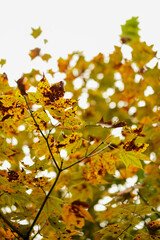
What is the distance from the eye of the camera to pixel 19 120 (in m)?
1.06

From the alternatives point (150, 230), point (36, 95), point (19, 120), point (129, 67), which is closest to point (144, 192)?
point (150, 230)

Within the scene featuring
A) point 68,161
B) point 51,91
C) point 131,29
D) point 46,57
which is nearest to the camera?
point 51,91

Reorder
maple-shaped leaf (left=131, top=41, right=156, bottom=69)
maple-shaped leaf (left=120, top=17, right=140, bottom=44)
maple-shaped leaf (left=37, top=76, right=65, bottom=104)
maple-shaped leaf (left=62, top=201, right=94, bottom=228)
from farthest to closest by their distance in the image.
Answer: maple-shaped leaf (left=120, top=17, right=140, bottom=44), maple-shaped leaf (left=131, top=41, right=156, bottom=69), maple-shaped leaf (left=62, top=201, right=94, bottom=228), maple-shaped leaf (left=37, top=76, right=65, bottom=104)

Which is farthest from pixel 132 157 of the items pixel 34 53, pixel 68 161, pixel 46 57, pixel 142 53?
pixel 34 53

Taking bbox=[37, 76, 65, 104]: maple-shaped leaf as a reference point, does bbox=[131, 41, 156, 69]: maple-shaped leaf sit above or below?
above

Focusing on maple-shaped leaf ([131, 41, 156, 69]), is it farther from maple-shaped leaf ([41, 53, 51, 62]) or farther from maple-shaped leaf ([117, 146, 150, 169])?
maple-shaped leaf ([117, 146, 150, 169])

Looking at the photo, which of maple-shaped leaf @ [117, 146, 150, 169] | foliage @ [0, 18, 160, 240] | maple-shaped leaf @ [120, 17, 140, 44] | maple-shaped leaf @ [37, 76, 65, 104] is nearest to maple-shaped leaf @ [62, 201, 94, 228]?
foliage @ [0, 18, 160, 240]

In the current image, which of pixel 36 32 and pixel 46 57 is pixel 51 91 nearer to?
pixel 46 57

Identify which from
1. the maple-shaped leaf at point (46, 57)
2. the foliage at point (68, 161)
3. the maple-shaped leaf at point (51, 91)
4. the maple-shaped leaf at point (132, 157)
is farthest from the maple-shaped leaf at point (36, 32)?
the maple-shaped leaf at point (132, 157)

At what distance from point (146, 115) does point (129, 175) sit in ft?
2.07

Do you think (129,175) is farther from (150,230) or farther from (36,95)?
(36,95)

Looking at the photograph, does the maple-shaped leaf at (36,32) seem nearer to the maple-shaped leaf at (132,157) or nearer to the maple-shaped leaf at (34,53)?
the maple-shaped leaf at (34,53)

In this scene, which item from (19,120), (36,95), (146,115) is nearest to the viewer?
(36,95)

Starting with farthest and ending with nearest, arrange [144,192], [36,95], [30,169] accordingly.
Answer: [144,192] → [30,169] → [36,95]
